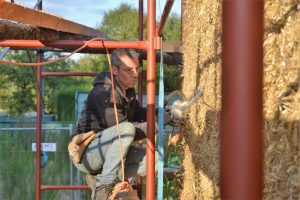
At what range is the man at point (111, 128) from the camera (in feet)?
9.84

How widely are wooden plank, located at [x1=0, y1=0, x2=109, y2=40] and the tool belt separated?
0.67m

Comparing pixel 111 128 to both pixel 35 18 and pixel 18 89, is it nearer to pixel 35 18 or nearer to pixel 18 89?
pixel 35 18

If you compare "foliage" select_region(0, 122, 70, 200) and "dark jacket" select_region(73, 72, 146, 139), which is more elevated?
"dark jacket" select_region(73, 72, 146, 139)

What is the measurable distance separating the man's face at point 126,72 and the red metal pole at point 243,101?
100 inches

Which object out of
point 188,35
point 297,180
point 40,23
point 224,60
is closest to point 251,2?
point 224,60

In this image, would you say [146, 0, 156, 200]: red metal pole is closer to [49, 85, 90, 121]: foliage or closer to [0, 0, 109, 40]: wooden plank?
[0, 0, 109, 40]: wooden plank

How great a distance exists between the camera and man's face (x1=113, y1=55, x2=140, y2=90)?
336 centimetres

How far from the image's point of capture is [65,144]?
8.22 m

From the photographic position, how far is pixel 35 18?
2.49 m

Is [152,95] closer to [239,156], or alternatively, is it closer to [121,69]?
[121,69]

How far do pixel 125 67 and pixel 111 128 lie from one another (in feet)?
1.51

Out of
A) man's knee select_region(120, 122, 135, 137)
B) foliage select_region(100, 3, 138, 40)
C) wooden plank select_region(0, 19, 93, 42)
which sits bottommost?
man's knee select_region(120, 122, 135, 137)

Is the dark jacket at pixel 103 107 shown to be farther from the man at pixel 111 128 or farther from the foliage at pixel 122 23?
the foliage at pixel 122 23

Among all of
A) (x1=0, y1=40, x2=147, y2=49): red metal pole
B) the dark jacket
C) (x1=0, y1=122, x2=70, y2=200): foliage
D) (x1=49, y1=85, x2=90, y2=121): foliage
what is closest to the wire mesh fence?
(x1=0, y1=122, x2=70, y2=200): foliage
